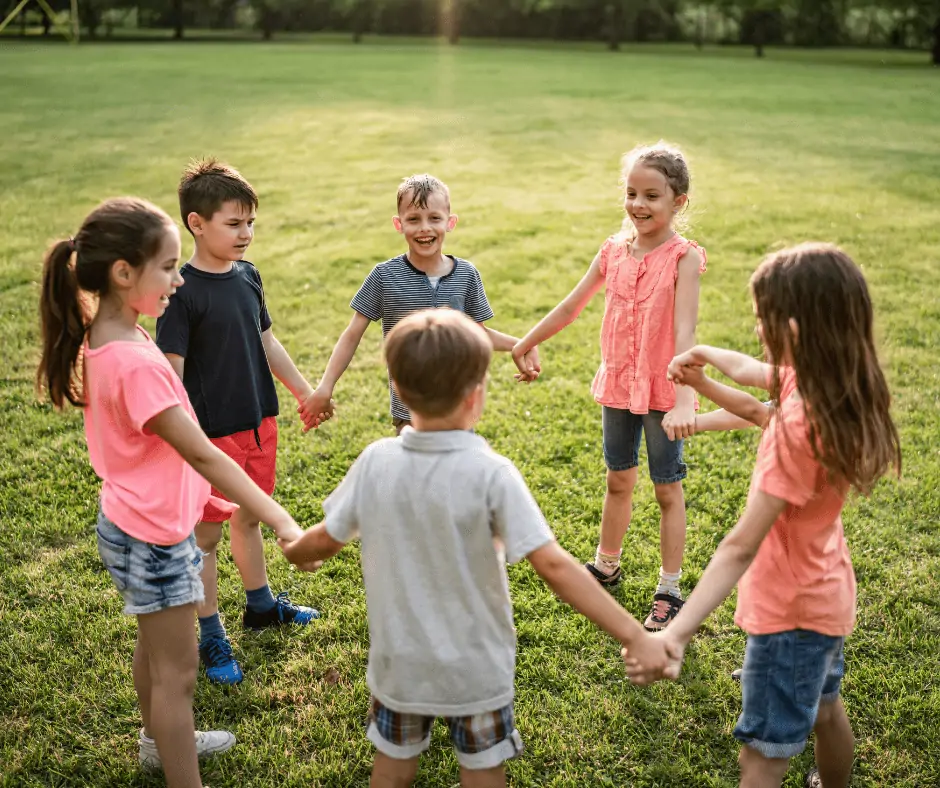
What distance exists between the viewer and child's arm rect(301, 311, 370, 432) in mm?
3676

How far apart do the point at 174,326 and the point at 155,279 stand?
653 millimetres

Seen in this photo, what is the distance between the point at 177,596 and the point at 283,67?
33223 mm

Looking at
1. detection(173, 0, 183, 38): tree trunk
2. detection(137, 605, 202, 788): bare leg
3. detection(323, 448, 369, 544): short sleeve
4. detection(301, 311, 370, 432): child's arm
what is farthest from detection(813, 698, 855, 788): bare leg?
detection(173, 0, 183, 38): tree trunk

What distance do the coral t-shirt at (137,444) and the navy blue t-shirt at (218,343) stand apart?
64 cm

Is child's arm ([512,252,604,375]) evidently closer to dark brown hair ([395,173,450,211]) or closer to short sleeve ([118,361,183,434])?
dark brown hair ([395,173,450,211])

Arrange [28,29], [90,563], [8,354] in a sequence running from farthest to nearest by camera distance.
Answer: [28,29], [8,354], [90,563]

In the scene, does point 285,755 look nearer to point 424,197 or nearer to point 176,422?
point 176,422

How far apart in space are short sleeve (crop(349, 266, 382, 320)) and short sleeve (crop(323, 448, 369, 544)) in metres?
1.57

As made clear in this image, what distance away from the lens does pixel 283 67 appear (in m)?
32.6

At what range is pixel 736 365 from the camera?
8.62ft

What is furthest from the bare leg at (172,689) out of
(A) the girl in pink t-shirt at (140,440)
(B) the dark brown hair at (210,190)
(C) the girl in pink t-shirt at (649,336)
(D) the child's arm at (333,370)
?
(C) the girl in pink t-shirt at (649,336)

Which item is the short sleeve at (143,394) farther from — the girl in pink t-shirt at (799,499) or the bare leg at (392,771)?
the girl in pink t-shirt at (799,499)

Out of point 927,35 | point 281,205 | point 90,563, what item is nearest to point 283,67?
Result: point 281,205

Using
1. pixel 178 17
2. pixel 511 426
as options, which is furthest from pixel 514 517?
pixel 178 17
